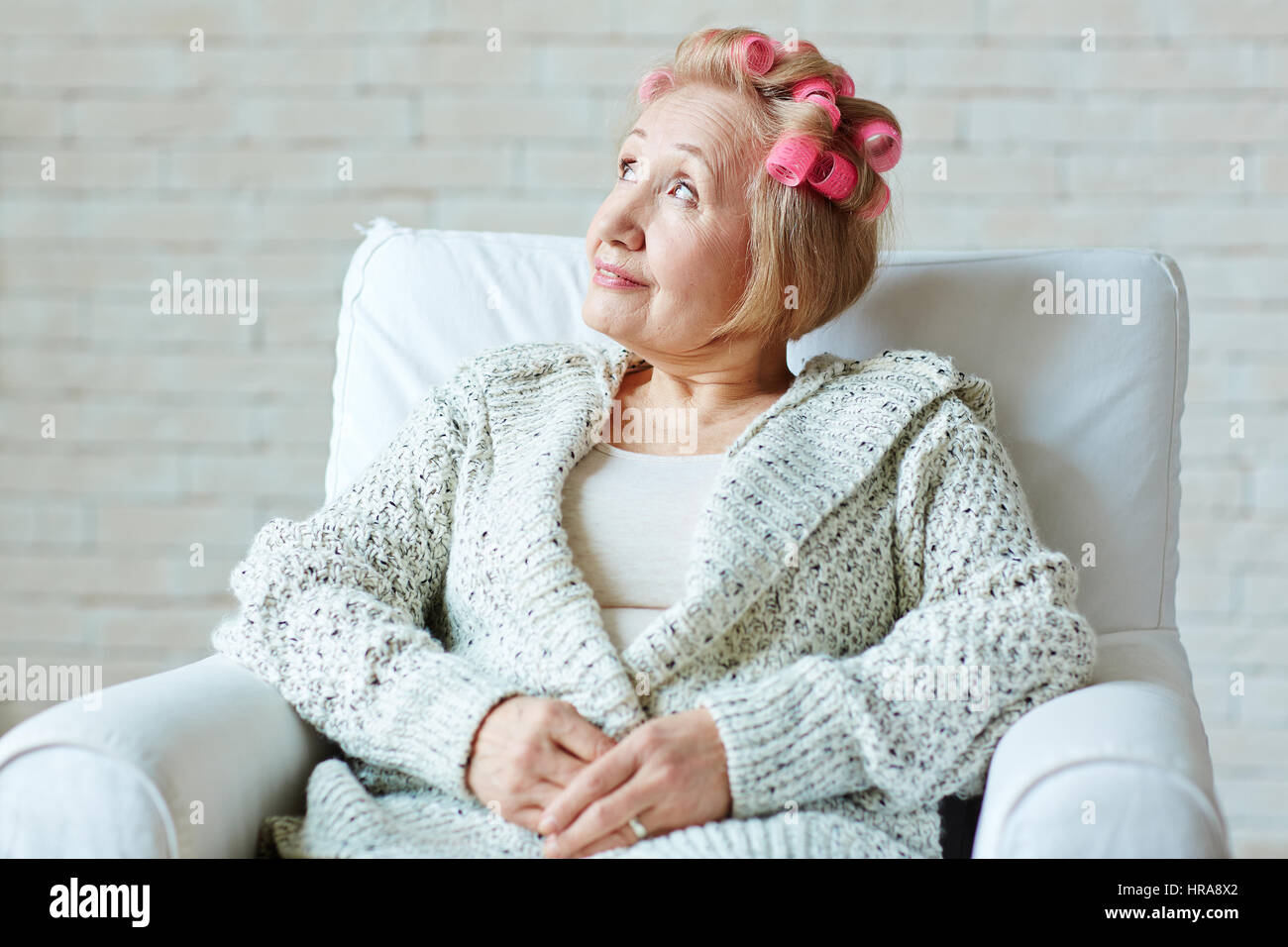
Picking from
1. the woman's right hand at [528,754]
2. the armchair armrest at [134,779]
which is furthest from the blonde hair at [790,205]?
the armchair armrest at [134,779]

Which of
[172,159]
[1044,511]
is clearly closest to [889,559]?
[1044,511]

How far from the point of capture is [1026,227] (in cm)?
228

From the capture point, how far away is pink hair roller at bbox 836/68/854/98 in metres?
1.56

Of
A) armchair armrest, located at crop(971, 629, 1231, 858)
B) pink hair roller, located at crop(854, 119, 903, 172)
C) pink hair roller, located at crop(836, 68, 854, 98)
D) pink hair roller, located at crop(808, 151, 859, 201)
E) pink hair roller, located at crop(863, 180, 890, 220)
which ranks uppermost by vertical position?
pink hair roller, located at crop(836, 68, 854, 98)

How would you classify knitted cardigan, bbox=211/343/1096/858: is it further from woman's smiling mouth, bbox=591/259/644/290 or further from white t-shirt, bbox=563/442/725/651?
woman's smiling mouth, bbox=591/259/644/290

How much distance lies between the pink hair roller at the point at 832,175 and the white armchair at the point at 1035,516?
238mm

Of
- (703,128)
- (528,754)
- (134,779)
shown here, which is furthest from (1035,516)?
(134,779)

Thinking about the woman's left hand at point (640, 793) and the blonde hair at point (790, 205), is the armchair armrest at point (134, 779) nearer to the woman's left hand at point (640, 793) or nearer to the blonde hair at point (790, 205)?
the woman's left hand at point (640, 793)

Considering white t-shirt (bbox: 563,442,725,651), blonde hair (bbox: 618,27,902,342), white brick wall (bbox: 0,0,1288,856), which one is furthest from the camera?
white brick wall (bbox: 0,0,1288,856)

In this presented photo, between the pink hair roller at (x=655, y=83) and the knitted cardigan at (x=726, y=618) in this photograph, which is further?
the pink hair roller at (x=655, y=83)

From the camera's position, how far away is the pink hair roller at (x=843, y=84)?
1556mm

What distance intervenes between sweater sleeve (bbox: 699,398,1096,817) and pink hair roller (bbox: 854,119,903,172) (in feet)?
1.67

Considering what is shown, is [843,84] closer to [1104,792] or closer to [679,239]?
[679,239]

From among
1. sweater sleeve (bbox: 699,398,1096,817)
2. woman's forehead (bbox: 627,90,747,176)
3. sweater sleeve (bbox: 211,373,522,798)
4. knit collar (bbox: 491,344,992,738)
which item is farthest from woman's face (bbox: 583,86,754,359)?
sweater sleeve (bbox: 699,398,1096,817)
